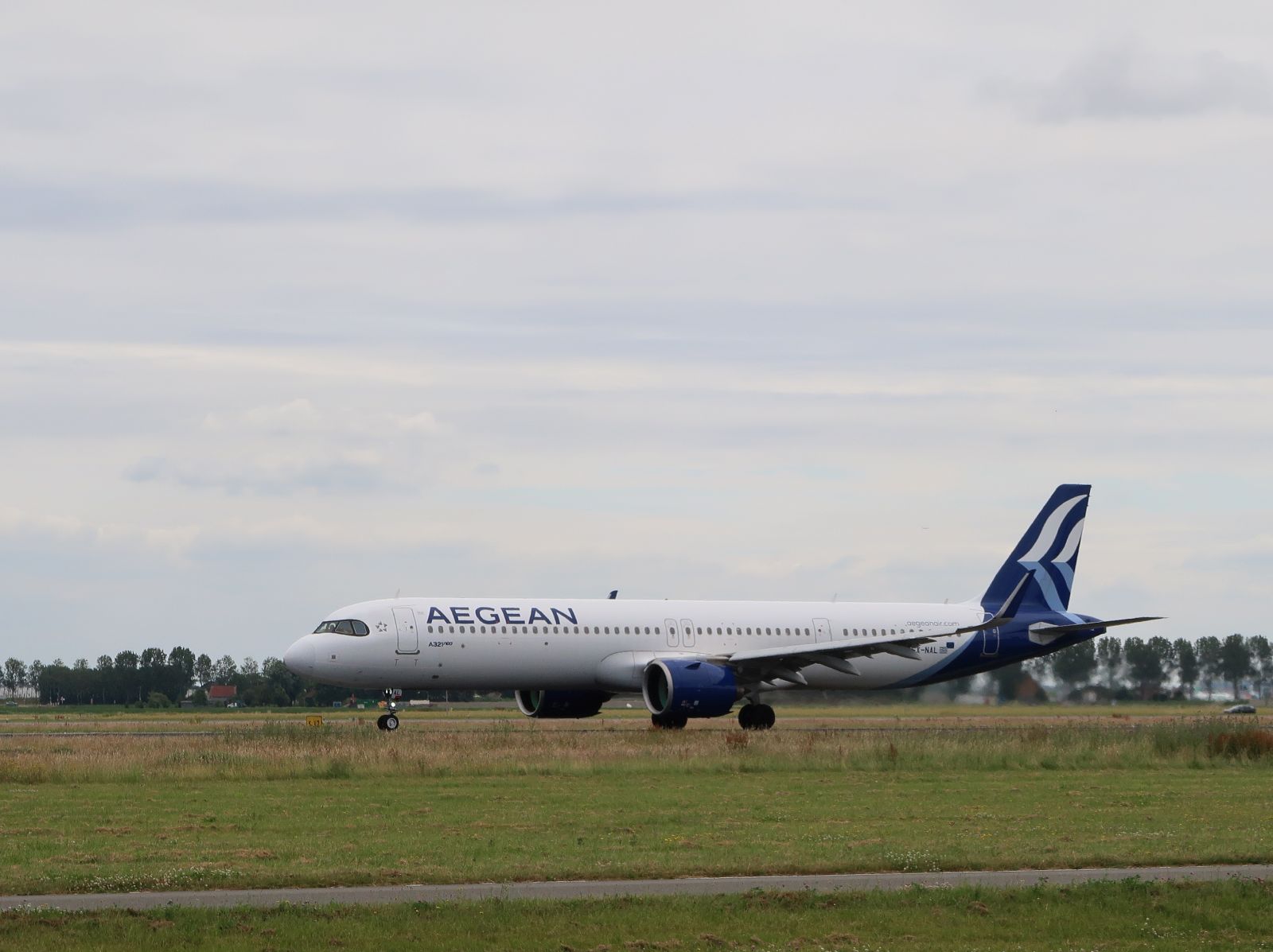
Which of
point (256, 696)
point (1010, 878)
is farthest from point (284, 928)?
point (256, 696)

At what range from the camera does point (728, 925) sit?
14.3 m

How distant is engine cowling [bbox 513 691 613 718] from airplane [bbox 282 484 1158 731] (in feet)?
0.15

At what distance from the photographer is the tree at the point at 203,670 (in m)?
135

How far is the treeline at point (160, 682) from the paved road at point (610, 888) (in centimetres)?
10050

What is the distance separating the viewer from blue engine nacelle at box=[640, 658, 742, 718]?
4419 centimetres

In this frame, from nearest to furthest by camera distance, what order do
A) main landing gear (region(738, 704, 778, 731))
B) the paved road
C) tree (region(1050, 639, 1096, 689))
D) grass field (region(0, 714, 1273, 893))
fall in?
the paved road, grass field (region(0, 714, 1273, 893)), main landing gear (region(738, 704, 778, 731)), tree (region(1050, 639, 1096, 689))

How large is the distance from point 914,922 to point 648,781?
1490 centimetres

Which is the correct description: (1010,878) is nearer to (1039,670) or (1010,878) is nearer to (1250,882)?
(1250,882)

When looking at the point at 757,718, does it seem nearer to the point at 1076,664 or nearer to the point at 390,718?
the point at 390,718

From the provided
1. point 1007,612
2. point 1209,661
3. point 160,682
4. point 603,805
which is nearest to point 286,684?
point 160,682

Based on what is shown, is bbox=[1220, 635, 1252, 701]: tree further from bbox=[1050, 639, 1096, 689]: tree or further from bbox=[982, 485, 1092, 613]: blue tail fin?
bbox=[982, 485, 1092, 613]: blue tail fin

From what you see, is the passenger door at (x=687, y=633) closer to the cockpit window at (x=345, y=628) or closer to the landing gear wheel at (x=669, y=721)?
the landing gear wheel at (x=669, y=721)

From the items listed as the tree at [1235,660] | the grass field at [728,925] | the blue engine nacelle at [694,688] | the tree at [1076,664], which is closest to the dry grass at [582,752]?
the blue engine nacelle at [694,688]

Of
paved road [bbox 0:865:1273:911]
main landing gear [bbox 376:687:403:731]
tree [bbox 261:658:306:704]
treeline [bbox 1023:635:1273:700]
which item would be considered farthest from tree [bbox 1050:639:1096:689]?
tree [bbox 261:658:306:704]
